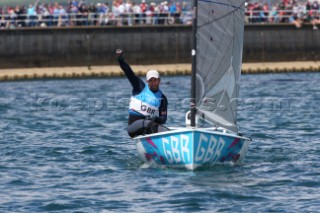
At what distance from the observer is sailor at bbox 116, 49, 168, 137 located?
2431 cm

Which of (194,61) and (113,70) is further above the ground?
(194,61)

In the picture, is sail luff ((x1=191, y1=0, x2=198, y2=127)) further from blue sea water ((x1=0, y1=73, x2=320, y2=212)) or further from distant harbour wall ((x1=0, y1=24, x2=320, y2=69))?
distant harbour wall ((x1=0, y1=24, x2=320, y2=69))

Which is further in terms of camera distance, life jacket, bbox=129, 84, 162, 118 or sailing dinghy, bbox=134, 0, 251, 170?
life jacket, bbox=129, 84, 162, 118

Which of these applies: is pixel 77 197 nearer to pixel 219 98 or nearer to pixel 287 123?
pixel 219 98

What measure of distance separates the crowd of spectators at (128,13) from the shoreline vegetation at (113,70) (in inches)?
92.3

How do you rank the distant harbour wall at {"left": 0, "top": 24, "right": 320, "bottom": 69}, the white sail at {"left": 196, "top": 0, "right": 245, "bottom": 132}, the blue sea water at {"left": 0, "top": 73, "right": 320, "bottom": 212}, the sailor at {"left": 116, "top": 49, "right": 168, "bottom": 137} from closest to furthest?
the blue sea water at {"left": 0, "top": 73, "right": 320, "bottom": 212}, the white sail at {"left": 196, "top": 0, "right": 245, "bottom": 132}, the sailor at {"left": 116, "top": 49, "right": 168, "bottom": 137}, the distant harbour wall at {"left": 0, "top": 24, "right": 320, "bottom": 69}

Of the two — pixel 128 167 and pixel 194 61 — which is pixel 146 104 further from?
pixel 194 61

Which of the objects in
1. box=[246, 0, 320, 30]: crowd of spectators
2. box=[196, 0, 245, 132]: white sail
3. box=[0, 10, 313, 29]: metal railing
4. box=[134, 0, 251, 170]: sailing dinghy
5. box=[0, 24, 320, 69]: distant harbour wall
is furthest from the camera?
box=[246, 0, 320, 30]: crowd of spectators

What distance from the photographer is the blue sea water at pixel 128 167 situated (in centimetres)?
2042

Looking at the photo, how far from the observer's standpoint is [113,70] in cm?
5747

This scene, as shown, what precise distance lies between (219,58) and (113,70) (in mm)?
33781

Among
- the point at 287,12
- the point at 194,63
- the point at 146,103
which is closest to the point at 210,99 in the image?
the point at 194,63

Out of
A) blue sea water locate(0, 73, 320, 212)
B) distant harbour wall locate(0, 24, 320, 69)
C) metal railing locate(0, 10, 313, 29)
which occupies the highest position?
metal railing locate(0, 10, 313, 29)

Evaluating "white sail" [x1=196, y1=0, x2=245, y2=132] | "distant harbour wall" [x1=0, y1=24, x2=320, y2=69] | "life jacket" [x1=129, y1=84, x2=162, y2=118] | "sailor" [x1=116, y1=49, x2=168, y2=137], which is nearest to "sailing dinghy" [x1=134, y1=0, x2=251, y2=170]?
"white sail" [x1=196, y1=0, x2=245, y2=132]
